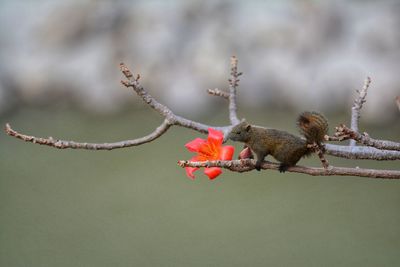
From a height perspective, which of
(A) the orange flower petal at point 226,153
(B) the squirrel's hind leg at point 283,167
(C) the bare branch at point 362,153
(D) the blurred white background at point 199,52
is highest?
(D) the blurred white background at point 199,52

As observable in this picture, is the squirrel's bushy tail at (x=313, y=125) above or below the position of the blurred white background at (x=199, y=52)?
below

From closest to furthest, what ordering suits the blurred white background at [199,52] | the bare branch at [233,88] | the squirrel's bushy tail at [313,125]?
the squirrel's bushy tail at [313,125] < the bare branch at [233,88] < the blurred white background at [199,52]

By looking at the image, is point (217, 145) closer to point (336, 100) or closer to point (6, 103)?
point (336, 100)

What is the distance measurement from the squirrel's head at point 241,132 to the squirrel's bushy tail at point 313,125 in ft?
0.36

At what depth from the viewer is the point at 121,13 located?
12.9 feet

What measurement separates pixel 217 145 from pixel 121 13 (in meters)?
3.19

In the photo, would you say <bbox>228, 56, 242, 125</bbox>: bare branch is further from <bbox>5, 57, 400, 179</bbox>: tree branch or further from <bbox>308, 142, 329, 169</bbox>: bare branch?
<bbox>308, 142, 329, 169</bbox>: bare branch

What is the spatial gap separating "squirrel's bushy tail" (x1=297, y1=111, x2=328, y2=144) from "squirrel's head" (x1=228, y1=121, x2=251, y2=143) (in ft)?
0.36

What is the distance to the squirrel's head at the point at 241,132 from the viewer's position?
932 mm

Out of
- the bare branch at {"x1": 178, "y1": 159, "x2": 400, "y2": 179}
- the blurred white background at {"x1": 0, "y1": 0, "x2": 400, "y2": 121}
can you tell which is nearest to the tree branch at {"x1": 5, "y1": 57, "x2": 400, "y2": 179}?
the bare branch at {"x1": 178, "y1": 159, "x2": 400, "y2": 179}

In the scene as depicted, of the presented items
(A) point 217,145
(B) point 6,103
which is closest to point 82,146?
(A) point 217,145

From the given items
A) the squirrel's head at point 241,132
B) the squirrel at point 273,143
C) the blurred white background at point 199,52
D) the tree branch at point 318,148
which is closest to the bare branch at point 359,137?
the tree branch at point 318,148

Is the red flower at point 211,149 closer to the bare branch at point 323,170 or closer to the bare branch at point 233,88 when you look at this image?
the bare branch at point 323,170

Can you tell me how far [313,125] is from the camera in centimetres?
82
